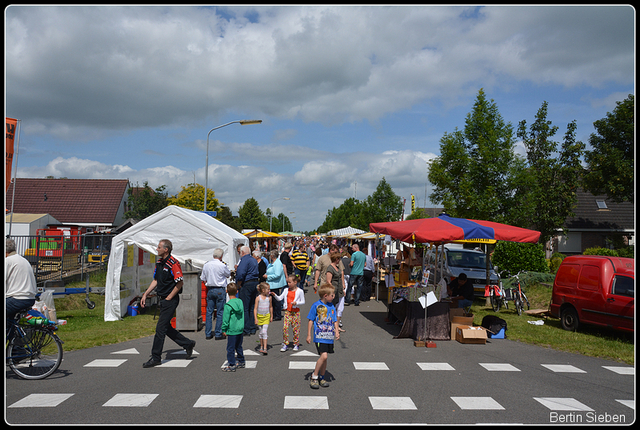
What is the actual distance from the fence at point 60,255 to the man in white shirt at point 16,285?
9.42 m

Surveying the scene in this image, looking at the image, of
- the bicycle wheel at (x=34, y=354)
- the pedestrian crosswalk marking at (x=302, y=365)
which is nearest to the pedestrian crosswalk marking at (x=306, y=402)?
the pedestrian crosswalk marking at (x=302, y=365)

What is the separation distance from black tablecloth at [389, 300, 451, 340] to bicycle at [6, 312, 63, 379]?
6263mm

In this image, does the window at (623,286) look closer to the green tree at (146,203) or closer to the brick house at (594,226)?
the brick house at (594,226)

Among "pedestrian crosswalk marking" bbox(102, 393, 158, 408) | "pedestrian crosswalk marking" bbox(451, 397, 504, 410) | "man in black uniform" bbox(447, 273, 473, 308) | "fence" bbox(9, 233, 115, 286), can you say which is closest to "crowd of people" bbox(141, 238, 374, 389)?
"pedestrian crosswalk marking" bbox(102, 393, 158, 408)

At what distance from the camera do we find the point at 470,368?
7129 mm


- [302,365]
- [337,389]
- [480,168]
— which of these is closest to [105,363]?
[302,365]

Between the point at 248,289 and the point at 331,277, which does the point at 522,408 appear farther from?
the point at 248,289

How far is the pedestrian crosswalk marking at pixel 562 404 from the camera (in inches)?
206

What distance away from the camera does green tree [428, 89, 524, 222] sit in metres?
17.4

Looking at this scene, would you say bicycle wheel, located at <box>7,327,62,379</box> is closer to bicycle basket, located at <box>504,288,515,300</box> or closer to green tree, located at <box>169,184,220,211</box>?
bicycle basket, located at <box>504,288,515,300</box>

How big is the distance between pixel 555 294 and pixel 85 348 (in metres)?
10.5

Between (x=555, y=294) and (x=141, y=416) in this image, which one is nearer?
(x=141, y=416)

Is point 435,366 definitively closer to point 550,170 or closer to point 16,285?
point 16,285

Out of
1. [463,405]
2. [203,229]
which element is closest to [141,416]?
[463,405]
